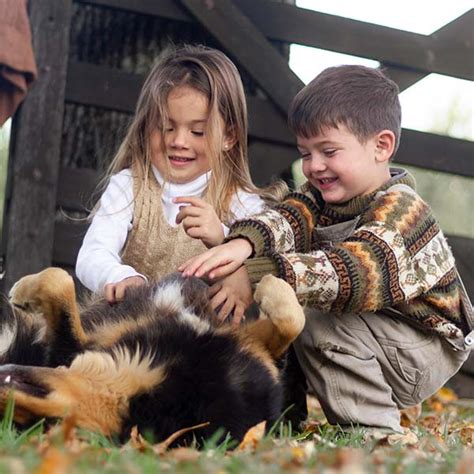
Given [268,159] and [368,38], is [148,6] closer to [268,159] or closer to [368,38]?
[268,159]

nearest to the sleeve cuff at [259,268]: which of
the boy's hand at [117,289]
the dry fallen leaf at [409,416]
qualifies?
the boy's hand at [117,289]

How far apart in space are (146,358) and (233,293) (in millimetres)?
678

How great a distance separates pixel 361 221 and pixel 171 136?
101 cm

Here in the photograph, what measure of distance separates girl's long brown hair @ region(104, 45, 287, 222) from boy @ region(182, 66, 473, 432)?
433 mm

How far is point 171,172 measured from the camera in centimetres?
452

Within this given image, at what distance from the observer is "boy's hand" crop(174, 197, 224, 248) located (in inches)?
153

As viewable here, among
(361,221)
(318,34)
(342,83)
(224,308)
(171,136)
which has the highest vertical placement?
(318,34)

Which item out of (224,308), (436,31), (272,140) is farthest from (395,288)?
(436,31)

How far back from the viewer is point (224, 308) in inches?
143

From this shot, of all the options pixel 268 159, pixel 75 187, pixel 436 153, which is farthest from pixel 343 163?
pixel 436 153

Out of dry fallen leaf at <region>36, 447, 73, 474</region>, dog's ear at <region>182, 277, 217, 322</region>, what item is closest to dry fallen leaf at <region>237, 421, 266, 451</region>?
A: dog's ear at <region>182, 277, 217, 322</region>

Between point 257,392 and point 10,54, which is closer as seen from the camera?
point 257,392

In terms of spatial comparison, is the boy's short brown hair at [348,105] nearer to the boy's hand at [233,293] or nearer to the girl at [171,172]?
the girl at [171,172]

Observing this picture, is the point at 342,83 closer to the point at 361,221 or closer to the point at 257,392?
the point at 361,221
